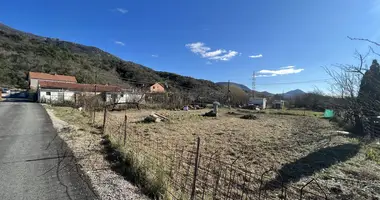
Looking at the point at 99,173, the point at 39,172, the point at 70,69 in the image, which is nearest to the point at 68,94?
the point at 39,172

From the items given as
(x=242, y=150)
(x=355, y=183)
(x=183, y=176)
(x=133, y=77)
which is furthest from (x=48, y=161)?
(x=133, y=77)

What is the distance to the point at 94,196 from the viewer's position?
3098 mm

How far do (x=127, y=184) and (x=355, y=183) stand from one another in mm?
5009

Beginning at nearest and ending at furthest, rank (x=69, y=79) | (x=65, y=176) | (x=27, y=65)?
(x=65, y=176), (x=69, y=79), (x=27, y=65)

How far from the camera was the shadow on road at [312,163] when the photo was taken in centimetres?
502

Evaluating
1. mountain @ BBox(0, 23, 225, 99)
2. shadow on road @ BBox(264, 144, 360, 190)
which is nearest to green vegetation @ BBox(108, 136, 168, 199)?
shadow on road @ BBox(264, 144, 360, 190)

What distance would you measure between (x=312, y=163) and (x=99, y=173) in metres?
5.78

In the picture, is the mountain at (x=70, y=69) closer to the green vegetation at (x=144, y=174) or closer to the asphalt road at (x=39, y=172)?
the asphalt road at (x=39, y=172)

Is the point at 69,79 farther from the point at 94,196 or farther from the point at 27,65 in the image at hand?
the point at 94,196

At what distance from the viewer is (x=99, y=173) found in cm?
398

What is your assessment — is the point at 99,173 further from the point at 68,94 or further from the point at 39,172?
the point at 68,94

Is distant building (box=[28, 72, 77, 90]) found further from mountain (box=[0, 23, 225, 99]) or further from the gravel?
the gravel

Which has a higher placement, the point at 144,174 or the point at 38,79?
the point at 38,79

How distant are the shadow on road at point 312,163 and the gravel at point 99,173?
2.70 m
